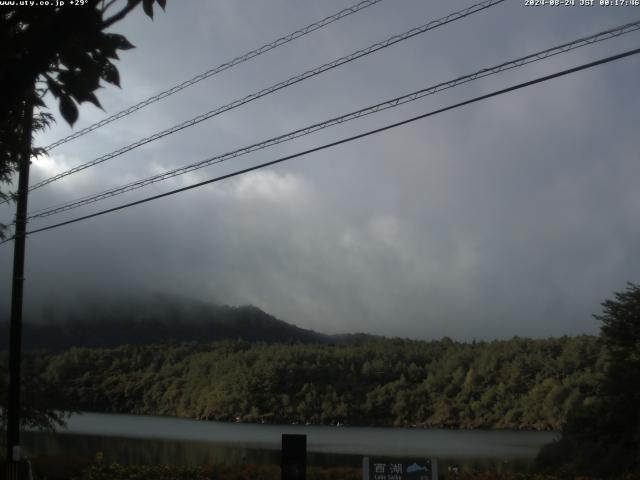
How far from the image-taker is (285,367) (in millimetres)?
119750

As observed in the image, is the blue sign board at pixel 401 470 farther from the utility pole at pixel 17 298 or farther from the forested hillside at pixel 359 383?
the forested hillside at pixel 359 383

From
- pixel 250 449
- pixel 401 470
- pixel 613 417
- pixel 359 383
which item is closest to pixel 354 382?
pixel 359 383

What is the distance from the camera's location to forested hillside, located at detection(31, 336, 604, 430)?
9594 centimetres

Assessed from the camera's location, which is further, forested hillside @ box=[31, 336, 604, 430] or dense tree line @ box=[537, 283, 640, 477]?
forested hillside @ box=[31, 336, 604, 430]

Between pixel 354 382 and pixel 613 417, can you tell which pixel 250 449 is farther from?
pixel 354 382

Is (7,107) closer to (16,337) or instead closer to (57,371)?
(16,337)

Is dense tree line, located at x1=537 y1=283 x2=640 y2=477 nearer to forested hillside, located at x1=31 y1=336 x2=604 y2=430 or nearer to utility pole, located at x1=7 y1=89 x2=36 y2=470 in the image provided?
utility pole, located at x1=7 y1=89 x2=36 y2=470

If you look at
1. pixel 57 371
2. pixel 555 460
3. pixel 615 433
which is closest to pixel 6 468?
pixel 615 433

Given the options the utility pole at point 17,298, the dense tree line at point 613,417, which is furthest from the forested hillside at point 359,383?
the utility pole at point 17,298

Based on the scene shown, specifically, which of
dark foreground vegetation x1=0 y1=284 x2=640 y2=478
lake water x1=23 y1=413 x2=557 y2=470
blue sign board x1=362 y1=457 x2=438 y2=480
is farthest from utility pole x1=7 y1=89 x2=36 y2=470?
dark foreground vegetation x1=0 y1=284 x2=640 y2=478

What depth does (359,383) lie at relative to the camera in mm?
116125

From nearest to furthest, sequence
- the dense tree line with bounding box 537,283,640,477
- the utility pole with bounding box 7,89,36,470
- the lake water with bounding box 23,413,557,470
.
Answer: the utility pole with bounding box 7,89,36,470 → the dense tree line with bounding box 537,283,640,477 → the lake water with bounding box 23,413,557,470

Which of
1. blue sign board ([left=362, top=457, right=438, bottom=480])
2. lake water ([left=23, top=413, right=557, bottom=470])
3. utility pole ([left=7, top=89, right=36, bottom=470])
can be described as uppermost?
utility pole ([left=7, top=89, right=36, bottom=470])

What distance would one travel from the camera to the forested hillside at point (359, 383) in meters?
95.9
